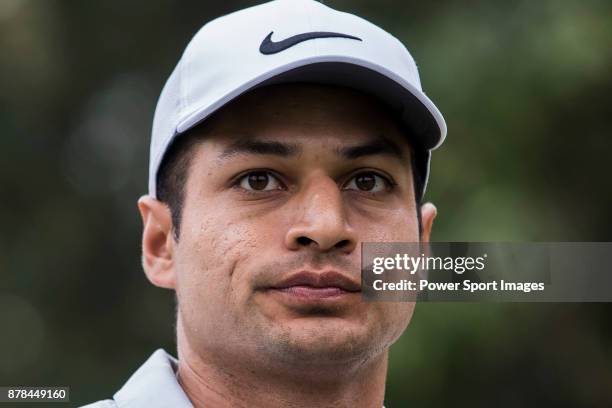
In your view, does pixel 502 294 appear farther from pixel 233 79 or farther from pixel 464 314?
pixel 233 79

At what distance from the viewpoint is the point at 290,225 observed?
117 inches

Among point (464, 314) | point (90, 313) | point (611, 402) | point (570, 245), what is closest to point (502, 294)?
point (464, 314)

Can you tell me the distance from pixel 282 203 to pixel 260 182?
0.26 feet

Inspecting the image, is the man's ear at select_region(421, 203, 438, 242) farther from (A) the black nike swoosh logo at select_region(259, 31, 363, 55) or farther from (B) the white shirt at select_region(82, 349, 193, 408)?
(B) the white shirt at select_region(82, 349, 193, 408)

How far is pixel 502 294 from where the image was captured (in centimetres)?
705

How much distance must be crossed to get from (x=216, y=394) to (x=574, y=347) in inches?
228

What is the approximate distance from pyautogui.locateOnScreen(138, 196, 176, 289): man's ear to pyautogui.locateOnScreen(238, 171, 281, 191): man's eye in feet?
1.07

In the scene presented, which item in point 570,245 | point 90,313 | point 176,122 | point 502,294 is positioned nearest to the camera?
point 176,122

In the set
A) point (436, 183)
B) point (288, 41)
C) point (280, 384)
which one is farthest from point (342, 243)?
point (436, 183)

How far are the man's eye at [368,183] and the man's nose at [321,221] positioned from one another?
9 centimetres

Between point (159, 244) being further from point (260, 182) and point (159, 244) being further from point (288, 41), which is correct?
point (288, 41)

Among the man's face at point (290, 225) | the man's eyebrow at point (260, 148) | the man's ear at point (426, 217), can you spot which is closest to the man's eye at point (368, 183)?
the man's face at point (290, 225)

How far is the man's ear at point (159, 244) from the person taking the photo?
3293 mm

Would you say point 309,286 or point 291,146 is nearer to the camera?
point 309,286
